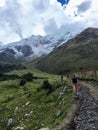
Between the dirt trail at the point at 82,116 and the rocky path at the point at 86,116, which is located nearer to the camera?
the rocky path at the point at 86,116

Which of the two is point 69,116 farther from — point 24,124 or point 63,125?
point 24,124

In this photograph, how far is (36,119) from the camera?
154 ft

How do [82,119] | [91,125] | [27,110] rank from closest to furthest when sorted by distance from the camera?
[91,125]
[82,119]
[27,110]

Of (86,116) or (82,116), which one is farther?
(82,116)

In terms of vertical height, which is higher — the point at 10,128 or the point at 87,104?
the point at 87,104

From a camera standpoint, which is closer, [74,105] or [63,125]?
[63,125]

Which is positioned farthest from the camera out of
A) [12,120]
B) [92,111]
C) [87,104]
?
[12,120]

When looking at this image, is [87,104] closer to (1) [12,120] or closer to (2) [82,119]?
(2) [82,119]

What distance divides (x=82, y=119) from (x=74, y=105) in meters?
7.71

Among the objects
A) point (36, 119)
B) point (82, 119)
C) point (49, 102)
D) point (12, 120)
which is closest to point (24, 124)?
point (36, 119)

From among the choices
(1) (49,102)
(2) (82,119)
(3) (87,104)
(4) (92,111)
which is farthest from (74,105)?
(1) (49,102)

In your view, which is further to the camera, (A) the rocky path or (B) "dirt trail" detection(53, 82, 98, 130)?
(B) "dirt trail" detection(53, 82, 98, 130)

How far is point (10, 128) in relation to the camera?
49719mm

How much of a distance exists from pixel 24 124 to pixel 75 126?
51.0ft
